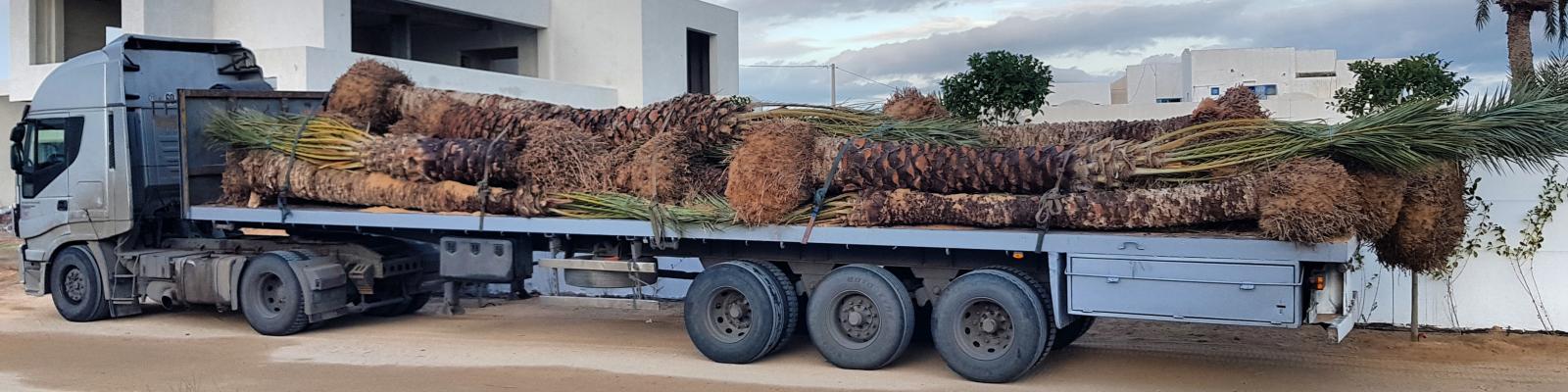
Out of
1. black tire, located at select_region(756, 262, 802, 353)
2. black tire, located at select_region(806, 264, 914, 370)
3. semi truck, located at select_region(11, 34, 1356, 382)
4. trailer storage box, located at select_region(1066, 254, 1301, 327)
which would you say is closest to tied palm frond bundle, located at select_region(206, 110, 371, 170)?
semi truck, located at select_region(11, 34, 1356, 382)

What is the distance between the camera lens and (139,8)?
19.8m

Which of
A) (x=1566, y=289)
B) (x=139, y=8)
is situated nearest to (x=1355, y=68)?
(x=1566, y=289)

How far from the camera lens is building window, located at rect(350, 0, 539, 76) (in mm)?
26812

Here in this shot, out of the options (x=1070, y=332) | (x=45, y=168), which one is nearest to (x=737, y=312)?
(x=1070, y=332)

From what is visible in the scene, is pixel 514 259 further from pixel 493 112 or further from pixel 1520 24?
pixel 1520 24

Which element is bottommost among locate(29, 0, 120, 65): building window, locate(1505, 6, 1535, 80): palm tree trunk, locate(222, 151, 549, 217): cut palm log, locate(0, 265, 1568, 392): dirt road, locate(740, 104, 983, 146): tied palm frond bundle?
locate(0, 265, 1568, 392): dirt road

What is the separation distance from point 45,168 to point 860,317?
8.84 m

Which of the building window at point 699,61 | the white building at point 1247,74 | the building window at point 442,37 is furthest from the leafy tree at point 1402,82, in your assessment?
the white building at point 1247,74

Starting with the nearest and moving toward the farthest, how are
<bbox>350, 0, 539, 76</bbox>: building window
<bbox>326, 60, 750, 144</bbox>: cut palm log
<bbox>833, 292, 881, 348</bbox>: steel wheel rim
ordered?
1. <bbox>833, 292, 881, 348</bbox>: steel wheel rim
2. <bbox>326, 60, 750, 144</bbox>: cut palm log
3. <bbox>350, 0, 539, 76</bbox>: building window

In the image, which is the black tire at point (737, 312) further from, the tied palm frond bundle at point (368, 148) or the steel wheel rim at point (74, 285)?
the steel wheel rim at point (74, 285)

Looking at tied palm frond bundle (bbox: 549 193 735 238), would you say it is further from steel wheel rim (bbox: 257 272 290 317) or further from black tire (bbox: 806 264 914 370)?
steel wheel rim (bbox: 257 272 290 317)

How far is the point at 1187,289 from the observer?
7711 millimetres

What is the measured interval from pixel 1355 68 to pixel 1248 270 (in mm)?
10888

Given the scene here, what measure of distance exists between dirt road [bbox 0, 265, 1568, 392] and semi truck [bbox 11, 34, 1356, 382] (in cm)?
34
